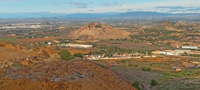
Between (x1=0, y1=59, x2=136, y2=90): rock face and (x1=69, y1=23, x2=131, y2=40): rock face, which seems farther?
(x1=69, y1=23, x2=131, y2=40): rock face

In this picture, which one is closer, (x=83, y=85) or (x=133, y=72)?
(x=83, y=85)

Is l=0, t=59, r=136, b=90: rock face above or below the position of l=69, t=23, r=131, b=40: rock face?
above

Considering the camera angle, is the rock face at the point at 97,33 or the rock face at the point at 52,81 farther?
the rock face at the point at 97,33

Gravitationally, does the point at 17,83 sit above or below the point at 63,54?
above

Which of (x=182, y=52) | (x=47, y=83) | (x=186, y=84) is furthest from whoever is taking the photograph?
(x=182, y=52)

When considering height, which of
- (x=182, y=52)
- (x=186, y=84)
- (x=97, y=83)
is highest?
(x=97, y=83)

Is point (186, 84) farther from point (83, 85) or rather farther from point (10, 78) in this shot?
point (10, 78)

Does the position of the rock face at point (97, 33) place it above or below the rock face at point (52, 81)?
below

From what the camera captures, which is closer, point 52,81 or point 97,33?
point 52,81

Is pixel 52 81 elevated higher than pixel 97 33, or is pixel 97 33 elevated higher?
pixel 52 81

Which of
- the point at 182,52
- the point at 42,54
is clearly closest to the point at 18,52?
the point at 42,54

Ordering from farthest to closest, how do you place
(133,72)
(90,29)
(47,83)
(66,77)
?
1. (90,29)
2. (133,72)
3. (66,77)
4. (47,83)
